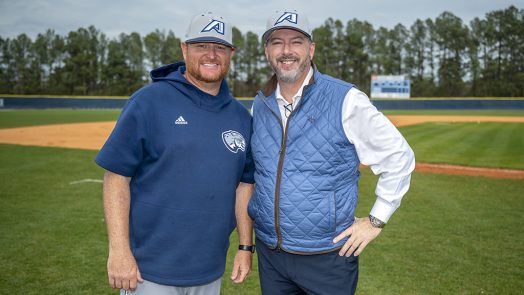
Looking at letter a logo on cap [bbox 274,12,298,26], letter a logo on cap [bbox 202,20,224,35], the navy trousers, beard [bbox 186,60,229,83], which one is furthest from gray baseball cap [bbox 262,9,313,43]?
the navy trousers

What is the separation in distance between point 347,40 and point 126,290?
8376 centimetres

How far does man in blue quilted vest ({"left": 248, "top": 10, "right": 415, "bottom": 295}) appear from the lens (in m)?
2.54

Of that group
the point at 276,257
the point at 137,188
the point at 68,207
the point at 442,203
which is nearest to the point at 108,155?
the point at 137,188

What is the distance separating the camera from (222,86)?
2805mm

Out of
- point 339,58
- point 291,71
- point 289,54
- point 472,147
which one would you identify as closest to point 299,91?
point 291,71

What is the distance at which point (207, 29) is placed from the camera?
269 cm

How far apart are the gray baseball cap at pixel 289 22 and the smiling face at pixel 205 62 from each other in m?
0.34

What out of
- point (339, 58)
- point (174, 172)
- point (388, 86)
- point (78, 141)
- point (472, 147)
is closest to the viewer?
point (174, 172)

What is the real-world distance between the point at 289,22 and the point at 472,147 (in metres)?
14.5

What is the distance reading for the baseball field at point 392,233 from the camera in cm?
469

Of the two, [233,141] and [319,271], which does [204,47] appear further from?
[319,271]

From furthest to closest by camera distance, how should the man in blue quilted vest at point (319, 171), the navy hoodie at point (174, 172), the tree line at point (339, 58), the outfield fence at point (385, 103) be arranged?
the tree line at point (339, 58)
the outfield fence at point (385, 103)
the man in blue quilted vest at point (319, 171)
the navy hoodie at point (174, 172)

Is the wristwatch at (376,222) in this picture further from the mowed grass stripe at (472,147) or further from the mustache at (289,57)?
the mowed grass stripe at (472,147)

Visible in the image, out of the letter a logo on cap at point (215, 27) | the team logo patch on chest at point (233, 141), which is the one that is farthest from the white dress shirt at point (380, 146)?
the letter a logo on cap at point (215, 27)
